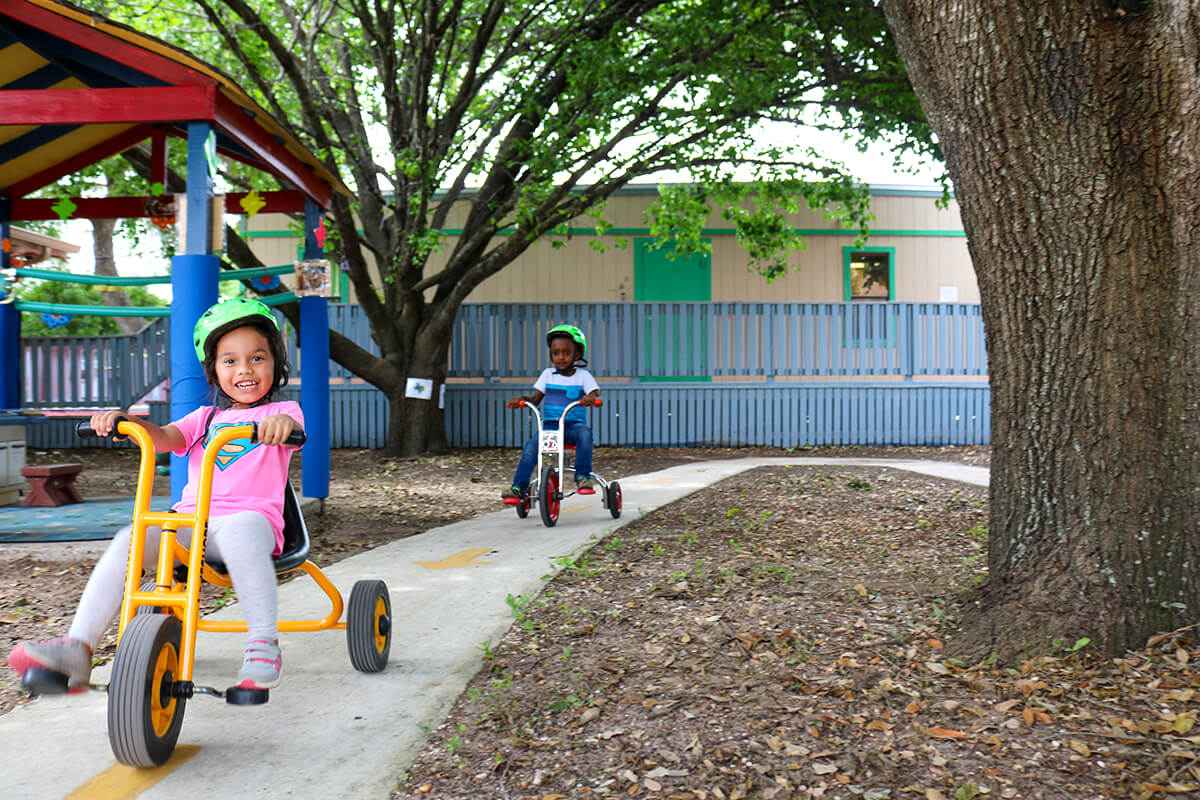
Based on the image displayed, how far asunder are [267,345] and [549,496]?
3729 mm

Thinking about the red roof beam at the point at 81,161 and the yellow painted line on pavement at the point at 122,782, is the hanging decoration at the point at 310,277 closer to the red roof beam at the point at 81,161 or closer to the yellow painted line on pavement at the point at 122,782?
the red roof beam at the point at 81,161

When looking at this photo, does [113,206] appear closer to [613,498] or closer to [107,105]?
[107,105]

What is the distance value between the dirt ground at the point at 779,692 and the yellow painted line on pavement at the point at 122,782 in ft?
2.34

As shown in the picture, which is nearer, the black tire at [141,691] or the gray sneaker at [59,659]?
the black tire at [141,691]

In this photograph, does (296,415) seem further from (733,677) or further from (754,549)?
(754,549)

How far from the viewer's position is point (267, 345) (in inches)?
143

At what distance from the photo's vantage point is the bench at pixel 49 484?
7535 mm

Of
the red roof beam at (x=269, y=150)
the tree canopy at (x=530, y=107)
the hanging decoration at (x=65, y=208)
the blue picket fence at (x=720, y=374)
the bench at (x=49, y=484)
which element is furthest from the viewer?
the blue picket fence at (x=720, y=374)

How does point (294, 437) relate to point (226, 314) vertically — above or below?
below

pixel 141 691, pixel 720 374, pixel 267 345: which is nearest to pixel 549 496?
pixel 267 345

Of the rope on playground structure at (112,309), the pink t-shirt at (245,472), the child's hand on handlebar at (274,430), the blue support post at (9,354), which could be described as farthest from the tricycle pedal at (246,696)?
the blue support post at (9,354)

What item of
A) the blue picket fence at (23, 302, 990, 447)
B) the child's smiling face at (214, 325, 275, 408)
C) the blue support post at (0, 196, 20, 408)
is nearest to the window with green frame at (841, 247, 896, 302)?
the blue picket fence at (23, 302, 990, 447)

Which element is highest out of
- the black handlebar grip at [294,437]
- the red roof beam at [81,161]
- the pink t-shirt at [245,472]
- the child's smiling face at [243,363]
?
the red roof beam at [81,161]

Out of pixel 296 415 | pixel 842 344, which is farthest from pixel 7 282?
pixel 842 344
